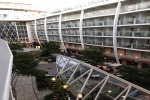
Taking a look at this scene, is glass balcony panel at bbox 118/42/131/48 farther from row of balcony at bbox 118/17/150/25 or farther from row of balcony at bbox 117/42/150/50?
row of balcony at bbox 118/17/150/25

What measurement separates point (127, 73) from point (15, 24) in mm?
57482

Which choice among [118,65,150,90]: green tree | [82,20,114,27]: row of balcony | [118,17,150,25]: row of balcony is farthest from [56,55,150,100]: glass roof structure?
[82,20,114,27]: row of balcony

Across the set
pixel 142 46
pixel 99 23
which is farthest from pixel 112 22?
pixel 142 46

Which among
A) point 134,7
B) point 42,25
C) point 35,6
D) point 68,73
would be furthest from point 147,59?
point 35,6

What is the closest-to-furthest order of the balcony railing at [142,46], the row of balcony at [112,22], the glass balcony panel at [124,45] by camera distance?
1. the row of balcony at [112,22]
2. the balcony railing at [142,46]
3. the glass balcony panel at [124,45]

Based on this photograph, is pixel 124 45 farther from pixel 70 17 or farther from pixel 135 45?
pixel 70 17

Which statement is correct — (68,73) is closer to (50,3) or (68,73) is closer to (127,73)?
(127,73)

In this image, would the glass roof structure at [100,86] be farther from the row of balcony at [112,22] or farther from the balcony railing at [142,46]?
the row of balcony at [112,22]

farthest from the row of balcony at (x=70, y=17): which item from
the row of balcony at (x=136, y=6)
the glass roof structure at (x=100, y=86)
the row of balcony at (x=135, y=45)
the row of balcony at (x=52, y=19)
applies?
the glass roof structure at (x=100, y=86)

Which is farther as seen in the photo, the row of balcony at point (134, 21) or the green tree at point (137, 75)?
the row of balcony at point (134, 21)

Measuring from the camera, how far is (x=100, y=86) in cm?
1260

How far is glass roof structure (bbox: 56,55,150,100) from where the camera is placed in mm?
10570

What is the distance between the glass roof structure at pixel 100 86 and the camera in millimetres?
10570

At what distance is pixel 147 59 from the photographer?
28.9m
